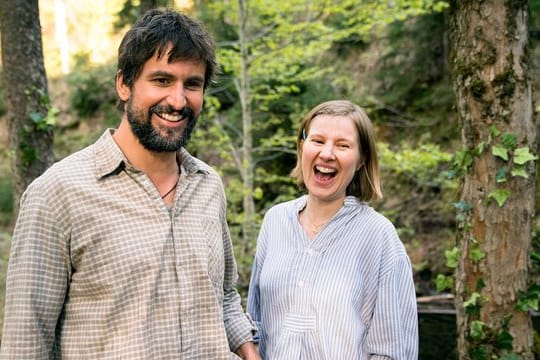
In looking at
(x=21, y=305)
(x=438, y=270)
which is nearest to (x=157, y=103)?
(x=21, y=305)

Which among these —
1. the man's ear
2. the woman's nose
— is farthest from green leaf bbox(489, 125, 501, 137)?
the man's ear

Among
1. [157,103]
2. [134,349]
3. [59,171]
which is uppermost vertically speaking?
[157,103]

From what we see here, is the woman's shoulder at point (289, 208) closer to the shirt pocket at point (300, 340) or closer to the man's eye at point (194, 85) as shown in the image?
the shirt pocket at point (300, 340)

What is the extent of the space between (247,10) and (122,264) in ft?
22.8

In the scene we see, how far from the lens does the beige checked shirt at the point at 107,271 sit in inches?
67.9

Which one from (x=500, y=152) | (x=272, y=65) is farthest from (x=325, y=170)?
(x=272, y=65)

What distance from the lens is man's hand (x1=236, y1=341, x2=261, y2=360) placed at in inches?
87.7

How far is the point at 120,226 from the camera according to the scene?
6.05 feet

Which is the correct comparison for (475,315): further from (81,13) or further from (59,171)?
(81,13)

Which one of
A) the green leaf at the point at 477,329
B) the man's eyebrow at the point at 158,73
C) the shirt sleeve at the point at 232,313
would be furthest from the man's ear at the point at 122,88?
the green leaf at the point at 477,329

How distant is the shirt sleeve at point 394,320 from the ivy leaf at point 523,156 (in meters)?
1.38

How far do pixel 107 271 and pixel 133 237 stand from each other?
13 cm

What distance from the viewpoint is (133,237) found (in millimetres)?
1855

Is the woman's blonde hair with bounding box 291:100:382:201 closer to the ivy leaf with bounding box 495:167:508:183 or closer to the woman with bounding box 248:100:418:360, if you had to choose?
the woman with bounding box 248:100:418:360
